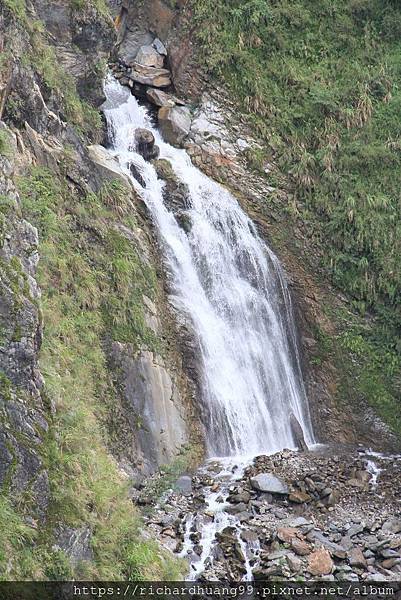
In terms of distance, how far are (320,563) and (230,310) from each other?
7.11m

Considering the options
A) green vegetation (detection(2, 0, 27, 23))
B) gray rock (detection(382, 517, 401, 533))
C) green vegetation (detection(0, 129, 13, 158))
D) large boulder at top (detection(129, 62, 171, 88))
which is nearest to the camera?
green vegetation (detection(0, 129, 13, 158))

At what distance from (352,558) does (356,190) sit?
11.3m

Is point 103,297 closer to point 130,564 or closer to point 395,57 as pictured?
point 130,564

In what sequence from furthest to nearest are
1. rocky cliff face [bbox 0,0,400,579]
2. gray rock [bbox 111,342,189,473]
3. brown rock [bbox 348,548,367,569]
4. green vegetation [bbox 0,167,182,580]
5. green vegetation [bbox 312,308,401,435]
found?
1. green vegetation [bbox 312,308,401,435]
2. gray rock [bbox 111,342,189,473]
3. brown rock [bbox 348,548,367,569]
4. rocky cliff face [bbox 0,0,400,579]
5. green vegetation [bbox 0,167,182,580]

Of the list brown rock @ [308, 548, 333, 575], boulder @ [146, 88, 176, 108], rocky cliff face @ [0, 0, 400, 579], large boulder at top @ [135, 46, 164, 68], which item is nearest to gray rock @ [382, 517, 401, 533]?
brown rock @ [308, 548, 333, 575]

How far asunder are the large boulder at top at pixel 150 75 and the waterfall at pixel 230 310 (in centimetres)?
352

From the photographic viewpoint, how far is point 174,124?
19.4 m

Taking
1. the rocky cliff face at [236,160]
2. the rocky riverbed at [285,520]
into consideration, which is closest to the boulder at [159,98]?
the rocky cliff face at [236,160]

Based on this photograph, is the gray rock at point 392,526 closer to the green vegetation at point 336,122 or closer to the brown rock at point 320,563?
the brown rock at point 320,563

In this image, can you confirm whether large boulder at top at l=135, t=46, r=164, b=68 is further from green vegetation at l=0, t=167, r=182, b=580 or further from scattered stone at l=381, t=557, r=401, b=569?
scattered stone at l=381, t=557, r=401, b=569

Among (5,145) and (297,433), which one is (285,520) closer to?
(297,433)

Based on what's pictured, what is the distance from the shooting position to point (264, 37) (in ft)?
70.4

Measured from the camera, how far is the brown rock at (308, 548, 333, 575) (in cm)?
1009

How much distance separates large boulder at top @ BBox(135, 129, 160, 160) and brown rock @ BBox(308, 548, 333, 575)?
1182 cm
